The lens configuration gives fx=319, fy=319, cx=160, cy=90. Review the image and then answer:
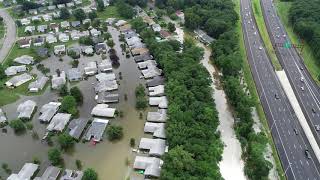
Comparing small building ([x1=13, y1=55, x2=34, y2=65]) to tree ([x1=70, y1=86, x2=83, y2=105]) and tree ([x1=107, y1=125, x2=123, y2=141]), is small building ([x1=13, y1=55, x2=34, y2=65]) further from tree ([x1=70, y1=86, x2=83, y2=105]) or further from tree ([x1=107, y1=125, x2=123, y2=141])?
tree ([x1=107, y1=125, x2=123, y2=141])

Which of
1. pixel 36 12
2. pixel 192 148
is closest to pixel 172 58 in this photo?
pixel 192 148

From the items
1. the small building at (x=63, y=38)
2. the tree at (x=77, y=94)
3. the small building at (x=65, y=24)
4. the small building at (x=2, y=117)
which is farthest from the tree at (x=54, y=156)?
the small building at (x=65, y=24)

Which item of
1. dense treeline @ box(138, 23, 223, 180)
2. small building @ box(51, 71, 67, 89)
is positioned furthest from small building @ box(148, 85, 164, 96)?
small building @ box(51, 71, 67, 89)

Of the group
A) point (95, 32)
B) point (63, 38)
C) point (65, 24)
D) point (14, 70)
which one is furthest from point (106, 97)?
point (65, 24)

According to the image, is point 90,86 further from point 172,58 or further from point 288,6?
point 288,6

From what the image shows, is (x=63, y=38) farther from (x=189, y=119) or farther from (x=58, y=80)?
(x=189, y=119)
